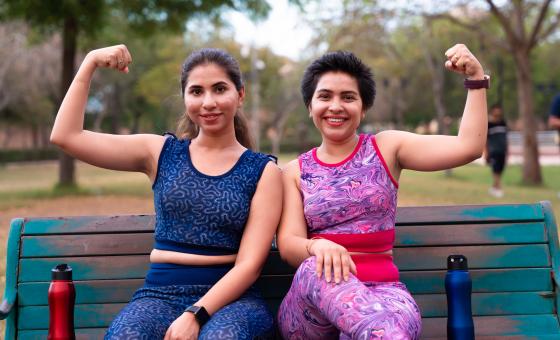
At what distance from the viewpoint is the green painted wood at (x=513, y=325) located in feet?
10.2

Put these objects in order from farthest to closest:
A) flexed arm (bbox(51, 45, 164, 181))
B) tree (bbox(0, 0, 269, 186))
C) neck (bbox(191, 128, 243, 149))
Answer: tree (bbox(0, 0, 269, 186)) < neck (bbox(191, 128, 243, 149)) < flexed arm (bbox(51, 45, 164, 181))

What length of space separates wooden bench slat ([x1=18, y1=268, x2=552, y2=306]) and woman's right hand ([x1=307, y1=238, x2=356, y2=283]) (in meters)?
0.73

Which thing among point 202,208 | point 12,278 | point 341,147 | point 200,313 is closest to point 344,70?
point 341,147

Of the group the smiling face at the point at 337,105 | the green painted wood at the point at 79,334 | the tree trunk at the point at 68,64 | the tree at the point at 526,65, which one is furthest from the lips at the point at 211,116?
the tree at the point at 526,65

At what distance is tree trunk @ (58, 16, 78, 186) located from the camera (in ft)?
48.3

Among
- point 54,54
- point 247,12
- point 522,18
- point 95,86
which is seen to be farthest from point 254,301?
point 95,86

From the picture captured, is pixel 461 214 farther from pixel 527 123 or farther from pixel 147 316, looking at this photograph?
pixel 527 123

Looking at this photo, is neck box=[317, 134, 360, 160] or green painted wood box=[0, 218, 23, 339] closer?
neck box=[317, 134, 360, 160]

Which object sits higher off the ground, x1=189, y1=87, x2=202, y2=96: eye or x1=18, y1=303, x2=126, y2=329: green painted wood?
x1=189, y1=87, x2=202, y2=96: eye

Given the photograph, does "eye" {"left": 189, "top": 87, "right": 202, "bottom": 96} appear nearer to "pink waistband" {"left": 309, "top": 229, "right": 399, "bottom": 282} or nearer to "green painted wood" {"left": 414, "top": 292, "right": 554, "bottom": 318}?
"pink waistband" {"left": 309, "top": 229, "right": 399, "bottom": 282}

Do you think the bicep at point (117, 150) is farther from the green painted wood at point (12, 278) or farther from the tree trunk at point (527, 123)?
the tree trunk at point (527, 123)

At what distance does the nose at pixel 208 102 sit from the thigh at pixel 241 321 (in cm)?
81

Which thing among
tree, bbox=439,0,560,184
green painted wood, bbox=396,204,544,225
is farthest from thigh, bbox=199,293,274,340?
tree, bbox=439,0,560,184

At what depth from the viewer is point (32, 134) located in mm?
54125
